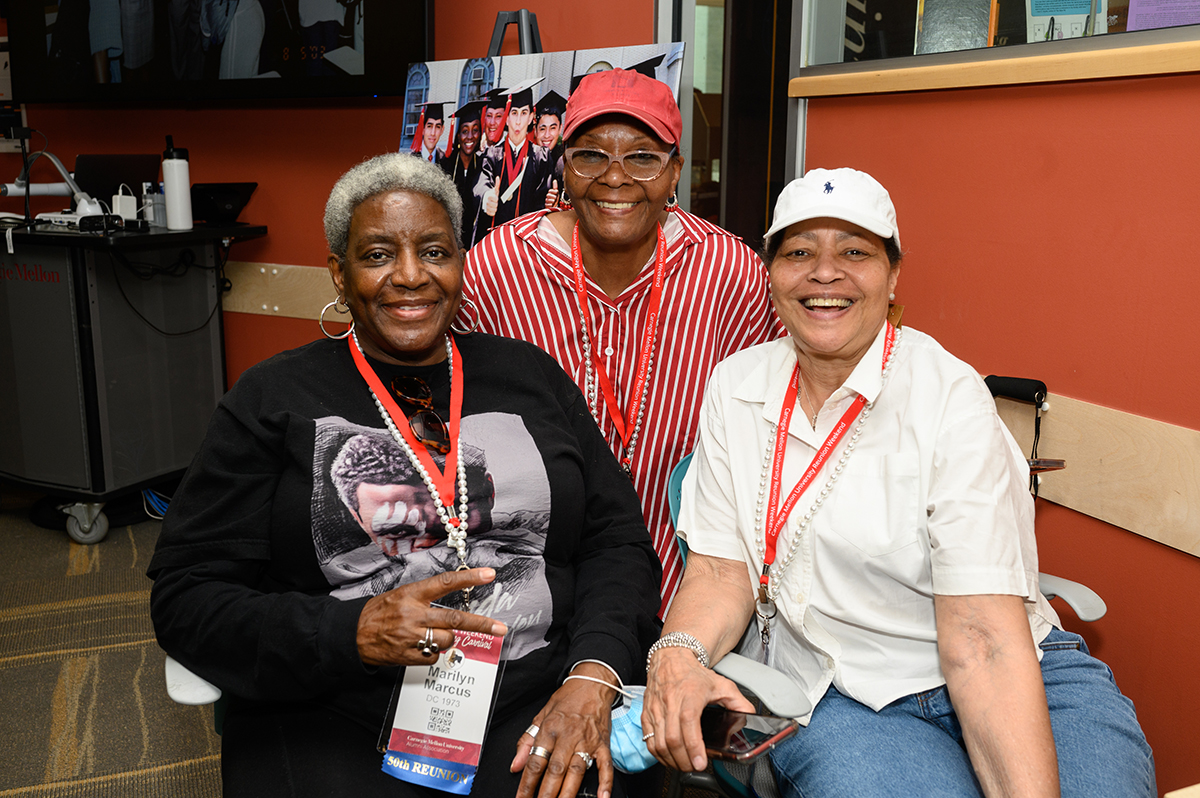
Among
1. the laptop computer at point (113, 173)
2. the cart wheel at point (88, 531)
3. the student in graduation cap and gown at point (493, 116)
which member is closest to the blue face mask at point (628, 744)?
the student in graduation cap and gown at point (493, 116)

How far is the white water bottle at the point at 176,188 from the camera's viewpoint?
12.7 ft

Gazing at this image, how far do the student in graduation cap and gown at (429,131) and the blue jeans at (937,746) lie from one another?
2146 mm

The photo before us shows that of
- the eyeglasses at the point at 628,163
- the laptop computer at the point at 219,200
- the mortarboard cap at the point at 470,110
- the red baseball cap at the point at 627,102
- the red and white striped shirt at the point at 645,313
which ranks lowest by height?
the red and white striped shirt at the point at 645,313

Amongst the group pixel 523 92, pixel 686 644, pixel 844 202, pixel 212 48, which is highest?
pixel 212 48

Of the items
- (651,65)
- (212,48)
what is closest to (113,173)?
(212,48)

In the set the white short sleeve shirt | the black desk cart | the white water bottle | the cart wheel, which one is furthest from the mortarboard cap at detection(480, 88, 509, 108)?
the cart wheel

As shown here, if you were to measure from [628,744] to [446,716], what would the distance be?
294 mm

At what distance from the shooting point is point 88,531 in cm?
381

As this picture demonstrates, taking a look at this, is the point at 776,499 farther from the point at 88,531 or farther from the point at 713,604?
the point at 88,531

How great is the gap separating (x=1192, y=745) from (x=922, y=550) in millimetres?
825

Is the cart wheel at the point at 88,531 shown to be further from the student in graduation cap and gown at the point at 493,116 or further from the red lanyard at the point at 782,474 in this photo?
the red lanyard at the point at 782,474

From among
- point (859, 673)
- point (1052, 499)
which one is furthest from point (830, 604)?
point (1052, 499)

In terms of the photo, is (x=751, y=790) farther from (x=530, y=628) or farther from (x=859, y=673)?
(x=530, y=628)

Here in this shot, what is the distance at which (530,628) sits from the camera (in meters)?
1.54
